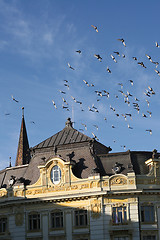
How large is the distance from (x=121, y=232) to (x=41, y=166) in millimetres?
12219

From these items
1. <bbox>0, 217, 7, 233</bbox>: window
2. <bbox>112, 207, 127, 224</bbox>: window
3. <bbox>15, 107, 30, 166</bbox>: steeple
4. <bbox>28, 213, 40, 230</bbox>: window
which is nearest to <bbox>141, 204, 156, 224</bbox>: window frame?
<bbox>112, 207, 127, 224</bbox>: window

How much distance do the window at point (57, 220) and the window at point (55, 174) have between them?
365cm

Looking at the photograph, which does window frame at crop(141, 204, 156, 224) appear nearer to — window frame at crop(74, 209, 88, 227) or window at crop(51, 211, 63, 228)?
window frame at crop(74, 209, 88, 227)

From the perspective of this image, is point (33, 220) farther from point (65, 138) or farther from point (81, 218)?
point (65, 138)

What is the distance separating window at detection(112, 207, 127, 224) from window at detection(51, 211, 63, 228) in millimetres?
6127

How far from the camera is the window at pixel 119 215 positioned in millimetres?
57812

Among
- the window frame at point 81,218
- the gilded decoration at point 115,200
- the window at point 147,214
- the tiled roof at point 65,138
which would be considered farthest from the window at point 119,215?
the tiled roof at point 65,138

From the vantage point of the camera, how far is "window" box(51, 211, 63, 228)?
59.9 m

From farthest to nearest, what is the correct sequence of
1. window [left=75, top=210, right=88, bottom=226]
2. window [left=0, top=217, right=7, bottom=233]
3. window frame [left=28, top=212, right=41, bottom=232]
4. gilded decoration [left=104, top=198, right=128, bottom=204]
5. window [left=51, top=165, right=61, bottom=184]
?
window [left=0, top=217, right=7, bottom=233], window [left=51, top=165, right=61, bottom=184], window frame [left=28, top=212, right=41, bottom=232], window [left=75, top=210, right=88, bottom=226], gilded decoration [left=104, top=198, right=128, bottom=204]

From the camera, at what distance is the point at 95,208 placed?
192 ft

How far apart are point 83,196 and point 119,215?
444cm

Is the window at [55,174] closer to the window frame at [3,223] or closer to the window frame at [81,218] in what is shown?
the window frame at [81,218]

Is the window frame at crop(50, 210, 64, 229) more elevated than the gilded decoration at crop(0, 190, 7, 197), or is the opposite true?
the gilded decoration at crop(0, 190, 7, 197)

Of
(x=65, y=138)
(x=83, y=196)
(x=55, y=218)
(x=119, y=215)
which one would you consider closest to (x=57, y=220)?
(x=55, y=218)
